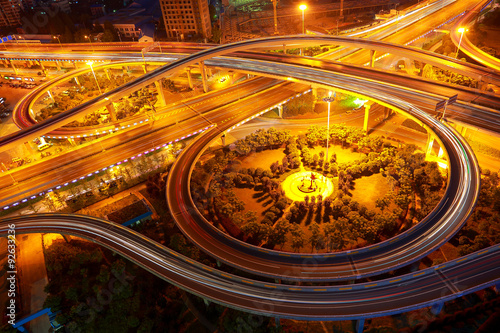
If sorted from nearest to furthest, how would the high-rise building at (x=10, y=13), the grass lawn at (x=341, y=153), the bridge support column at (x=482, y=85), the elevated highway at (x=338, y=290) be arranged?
the elevated highway at (x=338, y=290) < the grass lawn at (x=341, y=153) < the bridge support column at (x=482, y=85) < the high-rise building at (x=10, y=13)

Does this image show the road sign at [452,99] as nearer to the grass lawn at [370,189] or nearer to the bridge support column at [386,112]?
the bridge support column at [386,112]

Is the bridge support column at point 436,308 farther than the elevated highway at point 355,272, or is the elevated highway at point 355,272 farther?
the bridge support column at point 436,308

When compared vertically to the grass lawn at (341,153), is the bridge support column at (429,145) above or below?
above

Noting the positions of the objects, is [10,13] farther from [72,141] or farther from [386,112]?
[386,112]

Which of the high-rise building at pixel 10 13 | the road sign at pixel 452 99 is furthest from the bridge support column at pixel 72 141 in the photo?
the high-rise building at pixel 10 13

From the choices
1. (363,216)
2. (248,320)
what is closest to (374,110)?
(363,216)

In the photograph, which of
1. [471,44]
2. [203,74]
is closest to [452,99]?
[471,44]

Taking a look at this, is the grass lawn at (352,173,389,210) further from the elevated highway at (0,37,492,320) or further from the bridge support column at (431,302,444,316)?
the bridge support column at (431,302,444,316)
